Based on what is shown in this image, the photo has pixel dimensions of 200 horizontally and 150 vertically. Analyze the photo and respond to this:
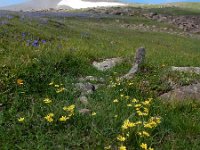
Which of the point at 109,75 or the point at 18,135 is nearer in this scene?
the point at 18,135

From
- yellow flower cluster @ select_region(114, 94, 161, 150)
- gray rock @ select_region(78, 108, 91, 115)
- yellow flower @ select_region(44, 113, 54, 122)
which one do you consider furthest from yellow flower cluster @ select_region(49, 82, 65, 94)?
yellow flower cluster @ select_region(114, 94, 161, 150)

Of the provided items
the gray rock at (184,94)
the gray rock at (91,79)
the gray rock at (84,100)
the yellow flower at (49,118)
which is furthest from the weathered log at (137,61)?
the yellow flower at (49,118)

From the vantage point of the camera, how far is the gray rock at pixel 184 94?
1050 cm

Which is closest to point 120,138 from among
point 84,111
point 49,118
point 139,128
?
point 139,128

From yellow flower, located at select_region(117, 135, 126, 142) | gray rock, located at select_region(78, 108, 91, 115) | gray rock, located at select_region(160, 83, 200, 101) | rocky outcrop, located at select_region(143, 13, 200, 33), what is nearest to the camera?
yellow flower, located at select_region(117, 135, 126, 142)

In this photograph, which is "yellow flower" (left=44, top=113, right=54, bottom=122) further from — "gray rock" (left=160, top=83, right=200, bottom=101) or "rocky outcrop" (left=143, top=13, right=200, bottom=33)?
"rocky outcrop" (left=143, top=13, right=200, bottom=33)

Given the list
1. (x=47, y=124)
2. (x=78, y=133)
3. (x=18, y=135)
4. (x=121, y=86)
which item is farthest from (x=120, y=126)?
(x=121, y=86)

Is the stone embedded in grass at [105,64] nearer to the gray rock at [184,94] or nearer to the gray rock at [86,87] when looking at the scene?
the gray rock at [86,87]

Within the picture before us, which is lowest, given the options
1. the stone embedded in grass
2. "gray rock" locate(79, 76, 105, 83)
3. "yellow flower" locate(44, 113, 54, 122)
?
the stone embedded in grass

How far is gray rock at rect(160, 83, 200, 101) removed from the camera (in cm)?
1050

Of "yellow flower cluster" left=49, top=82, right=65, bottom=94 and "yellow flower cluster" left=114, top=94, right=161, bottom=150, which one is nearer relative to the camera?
"yellow flower cluster" left=114, top=94, right=161, bottom=150

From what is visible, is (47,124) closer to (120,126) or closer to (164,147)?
(120,126)

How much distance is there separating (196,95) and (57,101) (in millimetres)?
3770

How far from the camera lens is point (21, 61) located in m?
11.1
